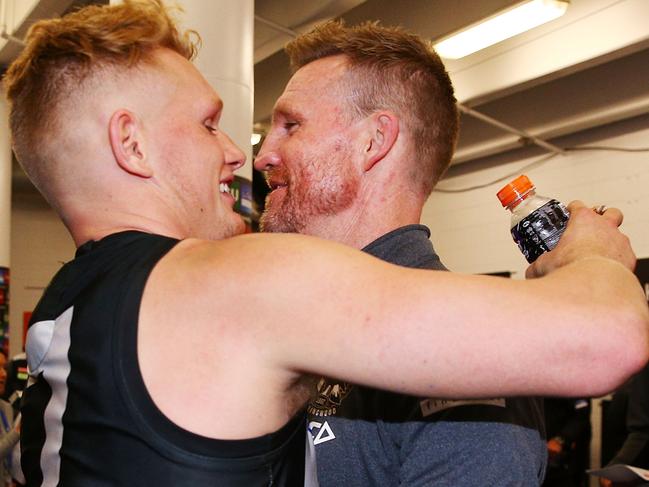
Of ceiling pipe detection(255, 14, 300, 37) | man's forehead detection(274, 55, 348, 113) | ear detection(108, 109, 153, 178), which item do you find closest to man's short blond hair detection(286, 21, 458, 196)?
man's forehead detection(274, 55, 348, 113)

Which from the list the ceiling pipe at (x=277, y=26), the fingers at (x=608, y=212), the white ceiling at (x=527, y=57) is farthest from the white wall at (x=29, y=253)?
the fingers at (x=608, y=212)

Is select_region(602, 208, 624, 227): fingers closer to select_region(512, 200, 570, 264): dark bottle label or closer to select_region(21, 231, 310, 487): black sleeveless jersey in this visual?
select_region(512, 200, 570, 264): dark bottle label

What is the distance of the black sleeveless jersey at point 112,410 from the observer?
3.10 feet

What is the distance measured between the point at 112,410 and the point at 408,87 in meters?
1.21

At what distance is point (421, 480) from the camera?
1278mm

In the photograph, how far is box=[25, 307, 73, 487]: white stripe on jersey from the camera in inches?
41.3

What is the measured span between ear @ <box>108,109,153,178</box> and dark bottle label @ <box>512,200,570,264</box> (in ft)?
2.31

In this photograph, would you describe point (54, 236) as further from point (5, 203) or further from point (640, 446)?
point (640, 446)

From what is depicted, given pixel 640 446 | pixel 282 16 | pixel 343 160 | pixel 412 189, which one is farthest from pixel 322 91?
pixel 282 16

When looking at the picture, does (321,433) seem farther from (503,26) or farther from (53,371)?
(503,26)

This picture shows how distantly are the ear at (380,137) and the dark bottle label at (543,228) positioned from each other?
0.49m

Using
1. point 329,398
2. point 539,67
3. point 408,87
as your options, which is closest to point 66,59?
A: point 329,398

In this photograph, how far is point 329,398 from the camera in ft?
5.04

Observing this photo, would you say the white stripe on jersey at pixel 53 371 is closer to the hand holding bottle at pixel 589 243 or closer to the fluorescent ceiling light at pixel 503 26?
the hand holding bottle at pixel 589 243
